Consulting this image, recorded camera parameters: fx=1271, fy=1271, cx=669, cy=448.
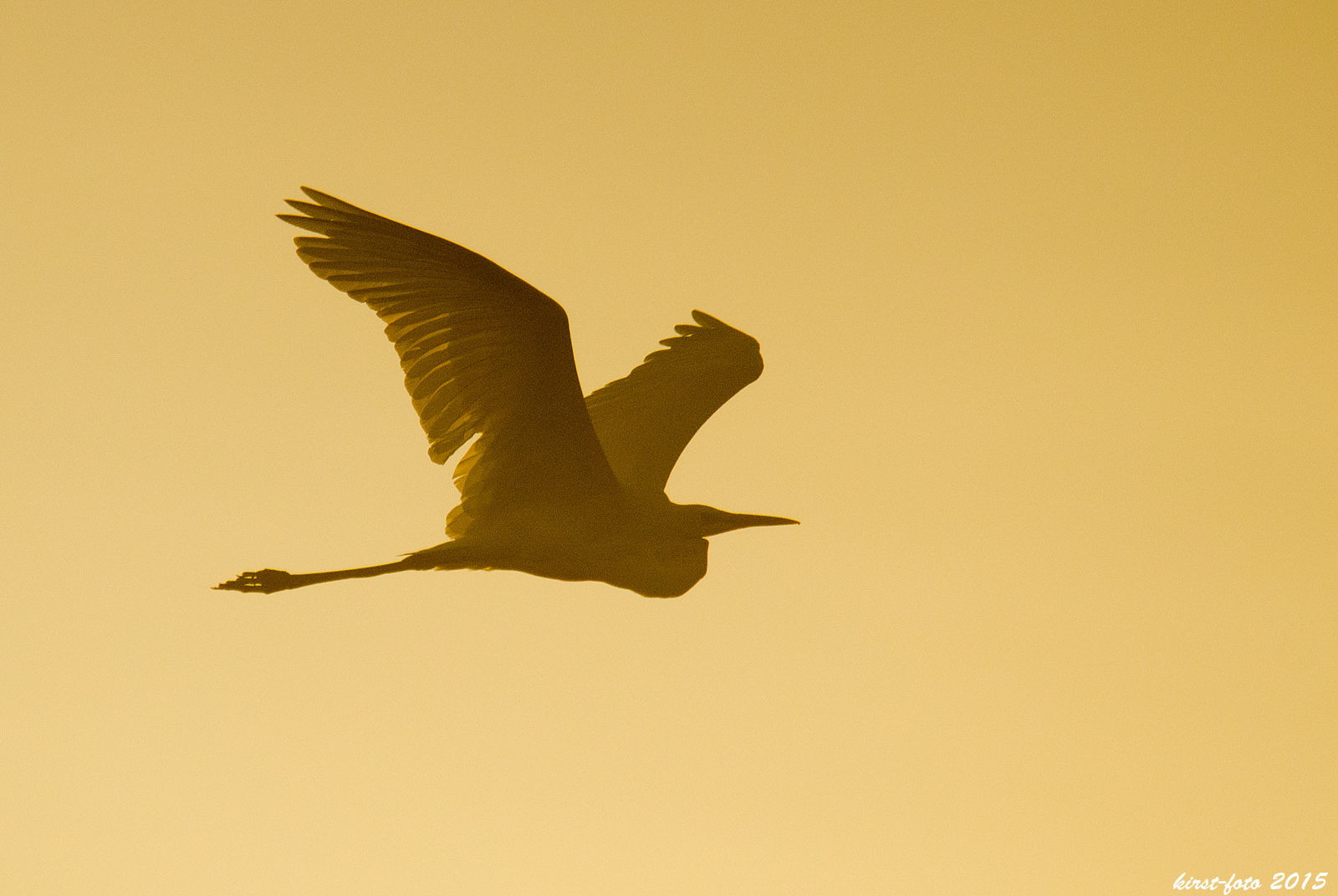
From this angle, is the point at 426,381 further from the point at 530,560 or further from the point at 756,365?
the point at 756,365

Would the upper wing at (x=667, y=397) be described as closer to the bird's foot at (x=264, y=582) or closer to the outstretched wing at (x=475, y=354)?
the outstretched wing at (x=475, y=354)

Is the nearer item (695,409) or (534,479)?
(534,479)

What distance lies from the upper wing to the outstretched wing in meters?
0.38

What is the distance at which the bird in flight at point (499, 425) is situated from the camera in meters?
2.40

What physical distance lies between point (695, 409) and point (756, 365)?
0.94 ft

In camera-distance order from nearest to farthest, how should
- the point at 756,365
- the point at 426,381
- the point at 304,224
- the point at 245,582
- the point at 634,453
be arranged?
the point at 304,224 < the point at 426,381 < the point at 245,582 < the point at 634,453 < the point at 756,365

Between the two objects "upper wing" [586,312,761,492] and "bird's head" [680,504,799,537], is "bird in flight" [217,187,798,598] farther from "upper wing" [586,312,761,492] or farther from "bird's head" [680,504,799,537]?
"upper wing" [586,312,761,492]

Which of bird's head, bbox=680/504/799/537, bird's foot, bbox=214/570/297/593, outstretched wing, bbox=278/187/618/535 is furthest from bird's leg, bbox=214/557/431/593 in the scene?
bird's head, bbox=680/504/799/537

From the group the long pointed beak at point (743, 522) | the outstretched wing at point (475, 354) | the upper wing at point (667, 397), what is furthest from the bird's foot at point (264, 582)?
the long pointed beak at point (743, 522)

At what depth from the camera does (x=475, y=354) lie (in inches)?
98.5

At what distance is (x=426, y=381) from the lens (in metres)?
2.52

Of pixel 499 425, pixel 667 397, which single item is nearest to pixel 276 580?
pixel 499 425

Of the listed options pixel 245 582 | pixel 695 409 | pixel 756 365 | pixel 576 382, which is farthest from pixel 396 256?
pixel 756 365

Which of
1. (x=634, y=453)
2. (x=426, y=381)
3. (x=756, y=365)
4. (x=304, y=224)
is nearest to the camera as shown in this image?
(x=304, y=224)
